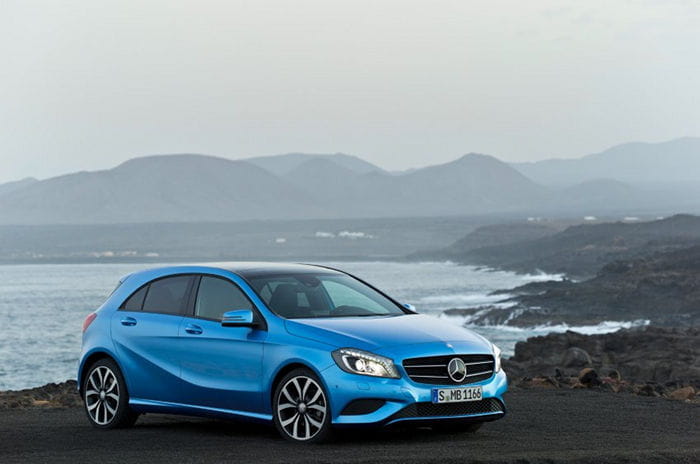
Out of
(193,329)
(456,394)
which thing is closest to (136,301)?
(193,329)

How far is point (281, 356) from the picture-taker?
11.2 metres

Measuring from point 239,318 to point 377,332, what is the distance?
3.82 ft

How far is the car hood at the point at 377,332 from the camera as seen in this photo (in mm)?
Result: 10906

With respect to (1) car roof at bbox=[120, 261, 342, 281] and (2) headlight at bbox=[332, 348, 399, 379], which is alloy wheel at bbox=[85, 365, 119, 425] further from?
(2) headlight at bbox=[332, 348, 399, 379]

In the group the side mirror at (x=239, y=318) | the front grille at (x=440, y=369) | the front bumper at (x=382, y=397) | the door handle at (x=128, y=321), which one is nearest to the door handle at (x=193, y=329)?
the side mirror at (x=239, y=318)

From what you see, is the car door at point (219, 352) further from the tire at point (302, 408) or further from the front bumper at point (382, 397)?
the front bumper at point (382, 397)

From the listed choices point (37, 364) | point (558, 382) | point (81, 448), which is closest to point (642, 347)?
point (558, 382)

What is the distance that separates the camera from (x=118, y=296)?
1310cm

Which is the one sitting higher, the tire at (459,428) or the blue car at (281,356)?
the blue car at (281,356)

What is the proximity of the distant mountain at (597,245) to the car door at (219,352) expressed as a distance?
11226 cm

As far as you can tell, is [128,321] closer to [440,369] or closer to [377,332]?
[377,332]

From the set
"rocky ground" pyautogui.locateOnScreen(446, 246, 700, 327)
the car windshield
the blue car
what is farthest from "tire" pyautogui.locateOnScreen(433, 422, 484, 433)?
"rocky ground" pyautogui.locateOnScreen(446, 246, 700, 327)

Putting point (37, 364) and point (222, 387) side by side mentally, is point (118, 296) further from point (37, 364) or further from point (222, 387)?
point (37, 364)

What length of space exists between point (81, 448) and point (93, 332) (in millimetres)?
1616
